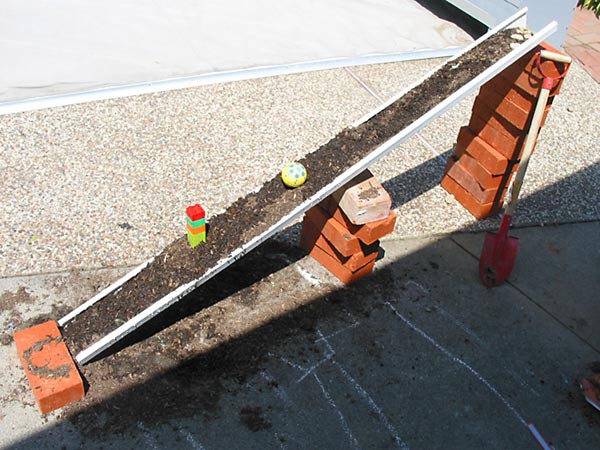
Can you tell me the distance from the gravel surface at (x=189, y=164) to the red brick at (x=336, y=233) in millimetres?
1037

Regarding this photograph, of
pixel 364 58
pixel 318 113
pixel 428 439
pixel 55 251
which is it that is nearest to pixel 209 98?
pixel 318 113

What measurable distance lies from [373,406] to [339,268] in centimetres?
123

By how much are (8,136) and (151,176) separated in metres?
1.61

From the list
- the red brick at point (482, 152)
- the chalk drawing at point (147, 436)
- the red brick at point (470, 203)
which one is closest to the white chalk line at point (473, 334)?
the red brick at point (470, 203)

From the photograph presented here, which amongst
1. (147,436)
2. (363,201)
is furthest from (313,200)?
(147,436)

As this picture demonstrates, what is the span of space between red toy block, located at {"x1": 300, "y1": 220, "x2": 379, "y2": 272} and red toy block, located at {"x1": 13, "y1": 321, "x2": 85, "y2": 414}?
2.07 meters

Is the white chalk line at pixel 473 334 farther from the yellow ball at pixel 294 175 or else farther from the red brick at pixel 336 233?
the yellow ball at pixel 294 175

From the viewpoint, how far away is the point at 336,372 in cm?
443

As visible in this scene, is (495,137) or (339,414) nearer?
(339,414)

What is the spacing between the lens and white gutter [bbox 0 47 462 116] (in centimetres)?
693

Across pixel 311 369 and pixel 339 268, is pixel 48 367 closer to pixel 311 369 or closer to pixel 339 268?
pixel 311 369

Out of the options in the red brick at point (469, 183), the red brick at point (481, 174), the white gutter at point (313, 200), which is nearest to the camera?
the white gutter at point (313, 200)

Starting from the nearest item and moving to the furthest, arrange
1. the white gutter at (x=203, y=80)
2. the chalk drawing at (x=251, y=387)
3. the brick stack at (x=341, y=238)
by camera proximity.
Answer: the chalk drawing at (x=251, y=387) < the brick stack at (x=341, y=238) < the white gutter at (x=203, y=80)

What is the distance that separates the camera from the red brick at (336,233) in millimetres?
4820
